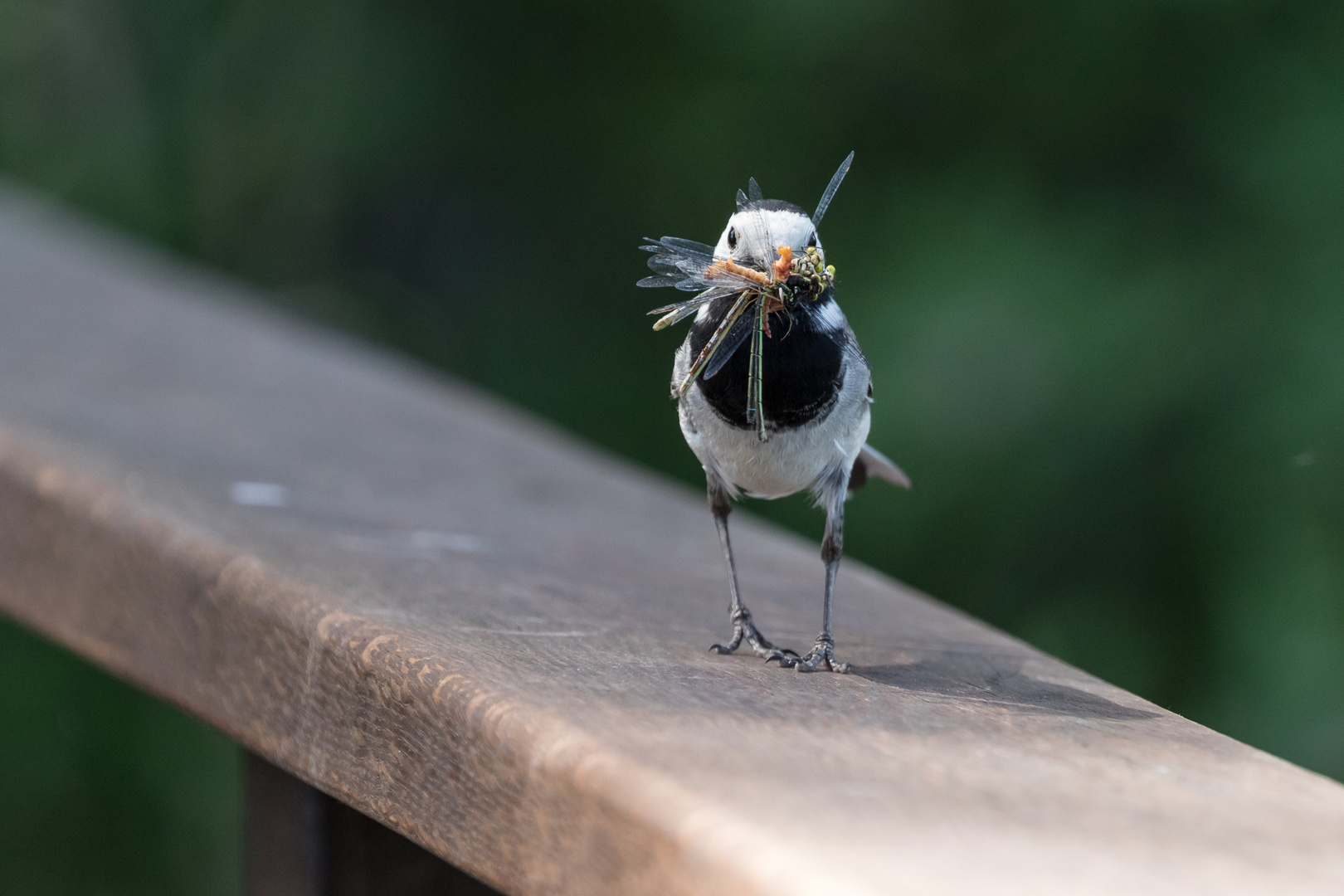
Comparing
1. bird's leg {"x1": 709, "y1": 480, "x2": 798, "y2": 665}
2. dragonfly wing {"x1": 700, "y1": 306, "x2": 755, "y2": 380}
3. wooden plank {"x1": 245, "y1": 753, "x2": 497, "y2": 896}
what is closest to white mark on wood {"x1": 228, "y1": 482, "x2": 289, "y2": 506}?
wooden plank {"x1": 245, "y1": 753, "x2": 497, "y2": 896}

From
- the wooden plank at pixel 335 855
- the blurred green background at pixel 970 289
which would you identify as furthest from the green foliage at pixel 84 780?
the wooden plank at pixel 335 855

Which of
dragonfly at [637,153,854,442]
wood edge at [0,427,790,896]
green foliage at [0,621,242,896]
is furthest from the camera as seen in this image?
green foliage at [0,621,242,896]

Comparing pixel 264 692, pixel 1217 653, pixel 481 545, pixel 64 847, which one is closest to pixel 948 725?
pixel 264 692

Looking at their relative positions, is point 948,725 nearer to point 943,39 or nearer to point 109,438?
point 109,438

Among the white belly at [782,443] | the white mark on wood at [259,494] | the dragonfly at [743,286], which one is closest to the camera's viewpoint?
the dragonfly at [743,286]

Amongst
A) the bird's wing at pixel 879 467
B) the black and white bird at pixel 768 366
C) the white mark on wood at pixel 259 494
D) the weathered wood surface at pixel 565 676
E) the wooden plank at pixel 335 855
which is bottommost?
the wooden plank at pixel 335 855

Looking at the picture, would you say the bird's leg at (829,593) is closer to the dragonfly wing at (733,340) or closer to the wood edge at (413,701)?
the dragonfly wing at (733,340)

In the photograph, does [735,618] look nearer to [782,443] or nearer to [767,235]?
[782,443]

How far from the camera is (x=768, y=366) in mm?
1506

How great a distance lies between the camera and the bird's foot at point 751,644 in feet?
4.86

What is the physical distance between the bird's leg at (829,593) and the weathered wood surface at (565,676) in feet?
0.15

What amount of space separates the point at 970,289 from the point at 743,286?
288 cm

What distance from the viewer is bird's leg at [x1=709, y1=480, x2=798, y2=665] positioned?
4.94ft

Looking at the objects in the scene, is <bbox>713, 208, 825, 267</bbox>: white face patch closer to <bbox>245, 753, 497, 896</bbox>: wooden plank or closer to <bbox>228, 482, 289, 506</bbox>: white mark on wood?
<bbox>245, 753, 497, 896</bbox>: wooden plank
